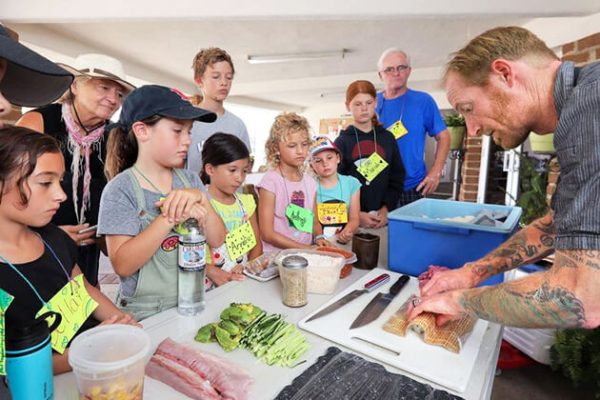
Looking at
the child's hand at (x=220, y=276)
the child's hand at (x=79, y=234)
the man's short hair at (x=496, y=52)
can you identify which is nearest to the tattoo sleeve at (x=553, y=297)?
the man's short hair at (x=496, y=52)

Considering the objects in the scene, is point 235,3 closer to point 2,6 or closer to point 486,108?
point 2,6

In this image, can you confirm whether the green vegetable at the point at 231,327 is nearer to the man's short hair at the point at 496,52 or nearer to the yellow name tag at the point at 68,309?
the yellow name tag at the point at 68,309

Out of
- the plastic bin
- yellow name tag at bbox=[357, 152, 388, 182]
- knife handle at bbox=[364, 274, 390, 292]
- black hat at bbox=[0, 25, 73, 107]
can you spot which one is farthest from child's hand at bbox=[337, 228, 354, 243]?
black hat at bbox=[0, 25, 73, 107]

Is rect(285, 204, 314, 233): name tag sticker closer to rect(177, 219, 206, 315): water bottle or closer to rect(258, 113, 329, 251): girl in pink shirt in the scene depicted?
rect(258, 113, 329, 251): girl in pink shirt

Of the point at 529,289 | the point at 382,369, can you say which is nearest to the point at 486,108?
the point at 529,289

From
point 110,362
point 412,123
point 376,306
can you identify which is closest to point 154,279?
point 110,362

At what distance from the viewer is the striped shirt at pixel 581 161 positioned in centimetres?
66

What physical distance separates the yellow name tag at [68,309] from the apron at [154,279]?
29 cm

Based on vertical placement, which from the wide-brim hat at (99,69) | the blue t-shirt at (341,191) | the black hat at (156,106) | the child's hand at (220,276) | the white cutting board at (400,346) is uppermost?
the wide-brim hat at (99,69)

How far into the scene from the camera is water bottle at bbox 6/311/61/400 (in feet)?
1.78

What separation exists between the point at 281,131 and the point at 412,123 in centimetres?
119

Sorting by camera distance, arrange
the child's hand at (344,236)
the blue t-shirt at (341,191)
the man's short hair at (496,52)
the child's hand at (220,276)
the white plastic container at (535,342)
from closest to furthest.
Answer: the man's short hair at (496,52) → the child's hand at (220,276) → the child's hand at (344,236) → the blue t-shirt at (341,191) → the white plastic container at (535,342)

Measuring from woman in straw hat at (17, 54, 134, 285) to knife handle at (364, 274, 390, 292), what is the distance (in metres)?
1.24

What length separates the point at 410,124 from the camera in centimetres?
261
